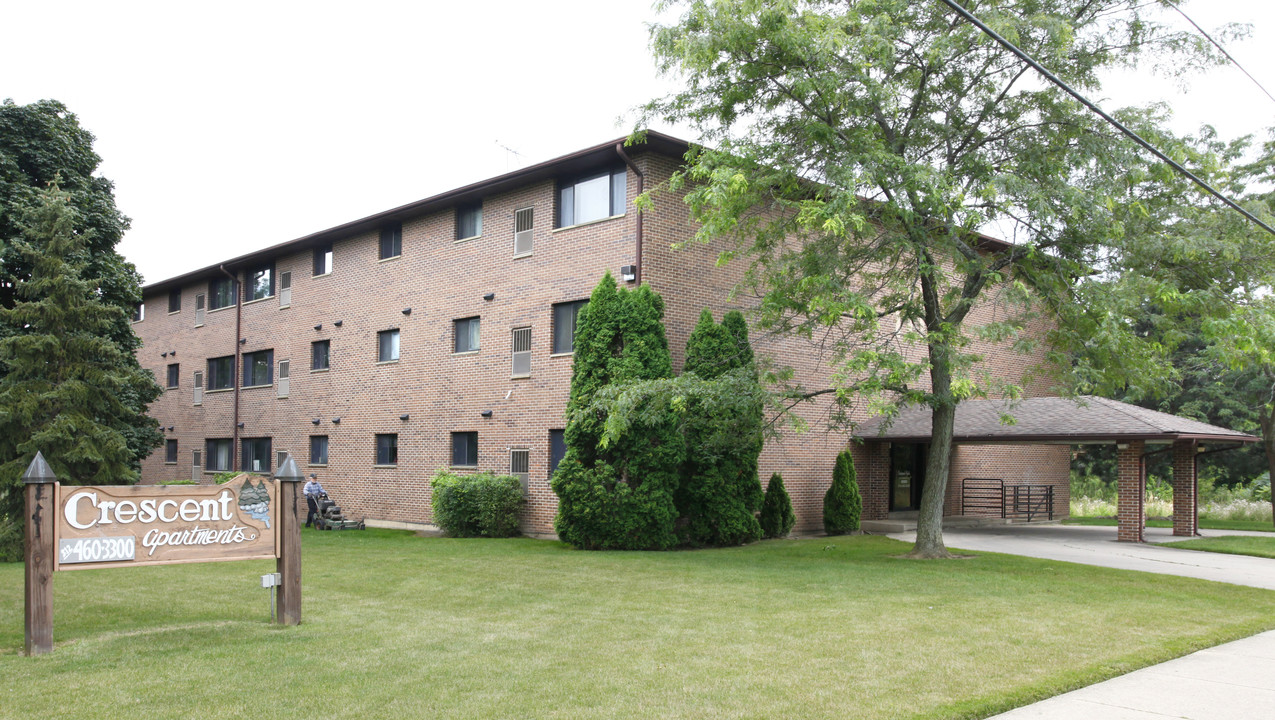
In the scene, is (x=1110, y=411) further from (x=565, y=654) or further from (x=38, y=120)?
(x=38, y=120)

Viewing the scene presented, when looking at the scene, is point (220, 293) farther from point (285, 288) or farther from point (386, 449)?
point (386, 449)

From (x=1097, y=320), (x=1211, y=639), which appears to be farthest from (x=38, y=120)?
(x=1211, y=639)

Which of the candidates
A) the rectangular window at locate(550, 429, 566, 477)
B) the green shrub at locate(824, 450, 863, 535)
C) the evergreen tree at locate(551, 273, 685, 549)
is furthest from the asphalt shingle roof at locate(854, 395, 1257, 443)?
the rectangular window at locate(550, 429, 566, 477)

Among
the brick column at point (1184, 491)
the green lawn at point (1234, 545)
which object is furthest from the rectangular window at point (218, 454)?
the brick column at point (1184, 491)

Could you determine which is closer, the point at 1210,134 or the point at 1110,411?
the point at 1210,134

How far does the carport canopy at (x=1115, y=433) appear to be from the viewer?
20.4 metres

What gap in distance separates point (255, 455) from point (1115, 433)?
77.0 ft

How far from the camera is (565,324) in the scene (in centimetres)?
2047

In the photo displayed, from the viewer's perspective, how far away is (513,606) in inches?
Result: 436

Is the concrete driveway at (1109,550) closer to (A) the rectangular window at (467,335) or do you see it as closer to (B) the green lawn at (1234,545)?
(B) the green lawn at (1234,545)

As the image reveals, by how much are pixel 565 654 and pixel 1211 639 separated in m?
6.20

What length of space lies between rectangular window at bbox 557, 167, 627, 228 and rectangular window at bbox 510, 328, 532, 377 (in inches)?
98.6

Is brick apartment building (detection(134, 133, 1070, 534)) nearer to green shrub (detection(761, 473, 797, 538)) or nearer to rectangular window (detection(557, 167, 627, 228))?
rectangular window (detection(557, 167, 627, 228))

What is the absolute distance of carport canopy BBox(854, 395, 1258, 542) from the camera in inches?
802
